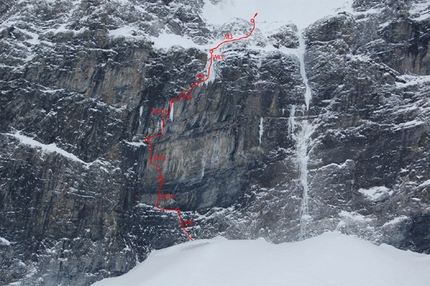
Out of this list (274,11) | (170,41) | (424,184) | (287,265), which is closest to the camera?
(287,265)

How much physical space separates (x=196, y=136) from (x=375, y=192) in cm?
1155

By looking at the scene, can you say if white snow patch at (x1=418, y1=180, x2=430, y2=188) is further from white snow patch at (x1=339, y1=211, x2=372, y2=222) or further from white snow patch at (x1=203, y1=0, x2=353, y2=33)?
white snow patch at (x1=203, y1=0, x2=353, y2=33)

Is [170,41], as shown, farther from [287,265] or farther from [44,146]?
[287,265]

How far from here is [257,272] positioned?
29891mm

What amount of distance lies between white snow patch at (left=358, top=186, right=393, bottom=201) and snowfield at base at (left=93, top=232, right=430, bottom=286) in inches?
121

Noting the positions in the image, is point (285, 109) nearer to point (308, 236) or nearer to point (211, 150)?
point (211, 150)

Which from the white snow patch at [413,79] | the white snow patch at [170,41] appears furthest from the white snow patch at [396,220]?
the white snow patch at [170,41]

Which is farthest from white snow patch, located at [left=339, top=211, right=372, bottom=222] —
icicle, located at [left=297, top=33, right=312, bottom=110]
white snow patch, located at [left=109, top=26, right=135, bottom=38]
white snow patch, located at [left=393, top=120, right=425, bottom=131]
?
white snow patch, located at [left=109, top=26, right=135, bottom=38]

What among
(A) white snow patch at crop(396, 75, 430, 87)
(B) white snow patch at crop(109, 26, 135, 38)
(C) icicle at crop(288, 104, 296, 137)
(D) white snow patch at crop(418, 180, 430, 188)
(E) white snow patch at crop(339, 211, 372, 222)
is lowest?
(E) white snow patch at crop(339, 211, 372, 222)

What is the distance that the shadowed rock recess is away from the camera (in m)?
34.1

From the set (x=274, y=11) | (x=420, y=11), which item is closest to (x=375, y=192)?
(x=420, y=11)

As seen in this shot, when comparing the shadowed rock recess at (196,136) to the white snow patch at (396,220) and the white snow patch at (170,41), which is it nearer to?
the white snow patch at (396,220)

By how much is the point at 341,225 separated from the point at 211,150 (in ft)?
30.2

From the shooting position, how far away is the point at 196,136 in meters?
37.0
